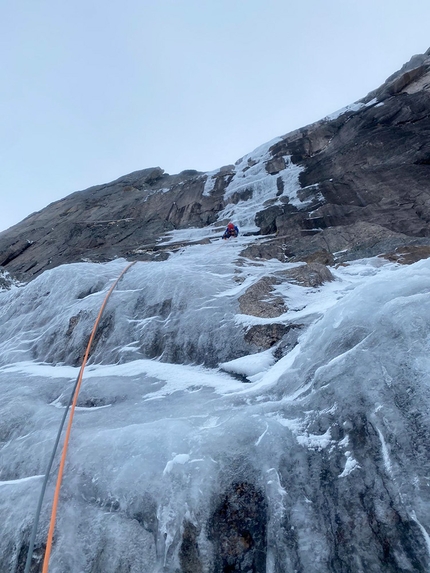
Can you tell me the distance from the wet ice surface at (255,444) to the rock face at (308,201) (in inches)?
234

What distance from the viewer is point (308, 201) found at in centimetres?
1504

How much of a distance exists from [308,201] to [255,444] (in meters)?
12.7

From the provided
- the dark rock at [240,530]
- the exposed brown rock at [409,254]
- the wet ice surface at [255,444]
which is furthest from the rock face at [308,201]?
the dark rock at [240,530]

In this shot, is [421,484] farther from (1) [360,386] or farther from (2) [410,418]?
(1) [360,386]

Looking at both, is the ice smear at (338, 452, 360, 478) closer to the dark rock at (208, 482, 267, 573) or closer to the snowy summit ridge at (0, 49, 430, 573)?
the snowy summit ridge at (0, 49, 430, 573)

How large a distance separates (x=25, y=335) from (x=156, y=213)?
12645 millimetres

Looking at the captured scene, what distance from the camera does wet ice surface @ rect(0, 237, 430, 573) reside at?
2.95 metres

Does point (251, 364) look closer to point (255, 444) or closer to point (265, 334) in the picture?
point (265, 334)

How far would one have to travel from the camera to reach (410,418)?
3275 millimetres

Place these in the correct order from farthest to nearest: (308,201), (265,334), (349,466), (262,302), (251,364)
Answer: (308,201), (262,302), (265,334), (251,364), (349,466)

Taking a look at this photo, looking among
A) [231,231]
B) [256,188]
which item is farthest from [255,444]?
[256,188]

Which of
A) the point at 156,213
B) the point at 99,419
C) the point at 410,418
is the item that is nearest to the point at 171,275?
the point at 99,419

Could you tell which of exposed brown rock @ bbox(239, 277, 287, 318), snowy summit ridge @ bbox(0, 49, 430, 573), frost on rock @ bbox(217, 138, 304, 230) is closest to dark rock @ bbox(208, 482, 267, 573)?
snowy summit ridge @ bbox(0, 49, 430, 573)

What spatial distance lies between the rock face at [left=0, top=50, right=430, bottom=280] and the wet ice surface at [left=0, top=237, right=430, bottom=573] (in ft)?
19.5
